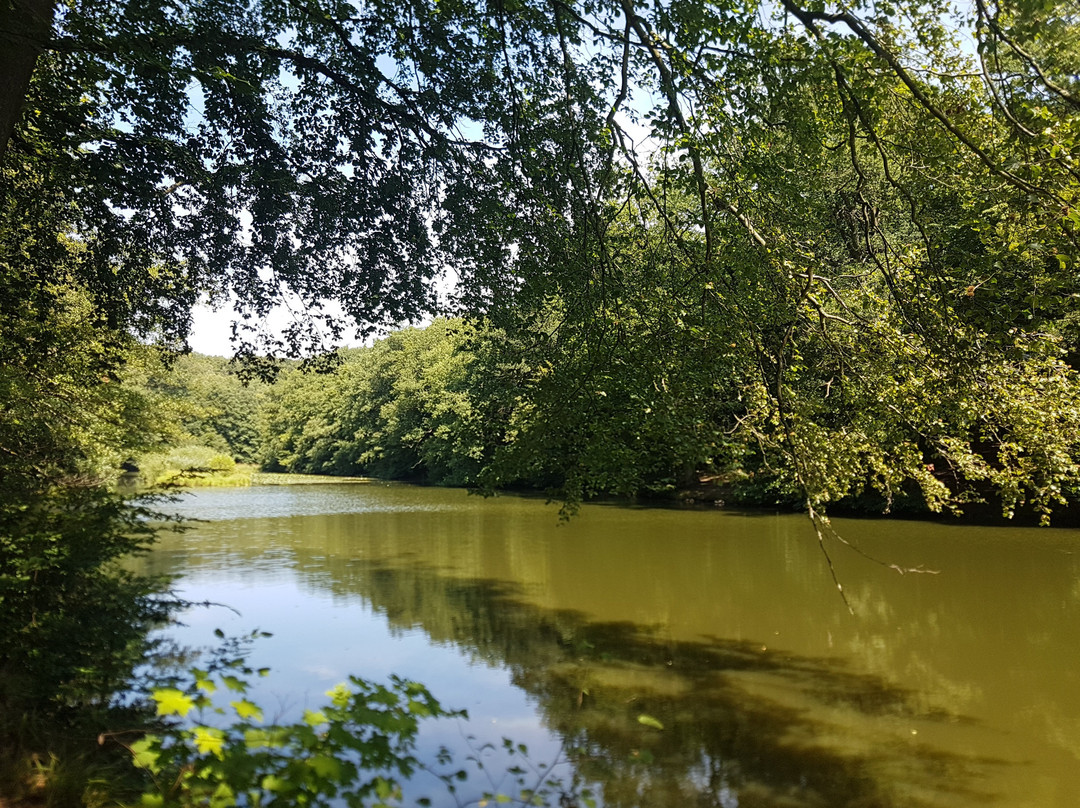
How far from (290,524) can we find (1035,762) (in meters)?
17.8

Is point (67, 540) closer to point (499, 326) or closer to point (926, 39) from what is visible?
point (499, 326)

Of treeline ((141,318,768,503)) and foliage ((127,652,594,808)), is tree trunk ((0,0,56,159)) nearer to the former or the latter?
foliage ((127,652,594,808))

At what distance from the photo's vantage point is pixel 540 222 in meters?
→ 6.27

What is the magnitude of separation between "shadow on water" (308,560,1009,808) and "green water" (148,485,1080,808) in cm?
2

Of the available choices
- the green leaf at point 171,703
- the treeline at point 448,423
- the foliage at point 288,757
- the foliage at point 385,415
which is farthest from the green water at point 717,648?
the foliage at point 385,415

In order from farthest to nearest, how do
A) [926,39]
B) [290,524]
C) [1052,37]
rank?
[290,524] < [926,39] < [1052,37]

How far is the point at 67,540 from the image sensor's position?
5074 mm

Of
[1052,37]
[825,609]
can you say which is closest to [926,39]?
[1052,37]

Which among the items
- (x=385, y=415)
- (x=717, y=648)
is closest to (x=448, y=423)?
(x=385, y=415)

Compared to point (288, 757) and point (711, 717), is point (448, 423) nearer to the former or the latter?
point (711, 717)

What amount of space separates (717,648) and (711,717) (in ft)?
7.04

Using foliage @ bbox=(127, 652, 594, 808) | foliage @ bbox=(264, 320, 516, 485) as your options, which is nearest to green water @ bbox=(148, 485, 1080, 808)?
foliage @ bbox=(127, 652, 594, 808)

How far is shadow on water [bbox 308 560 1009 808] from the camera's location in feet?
16.0

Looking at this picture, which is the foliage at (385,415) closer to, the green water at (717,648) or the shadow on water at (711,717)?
the green water at (717,648)
